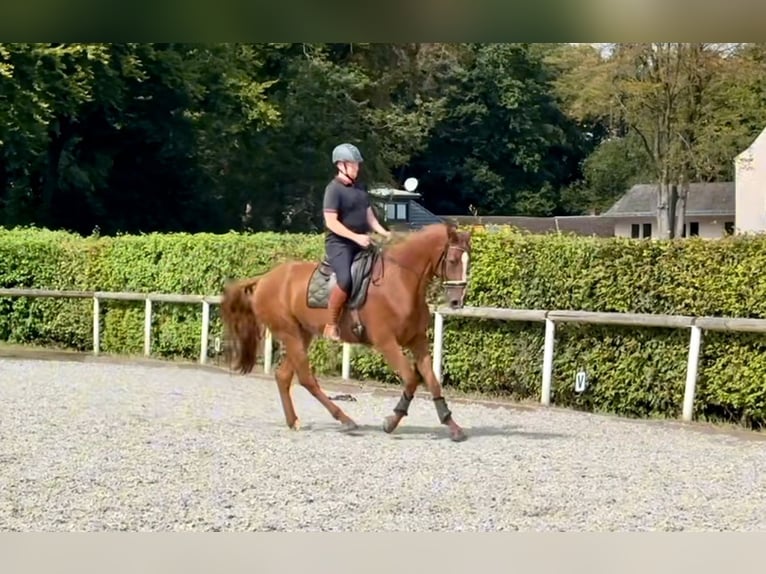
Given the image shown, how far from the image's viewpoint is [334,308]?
9.21m

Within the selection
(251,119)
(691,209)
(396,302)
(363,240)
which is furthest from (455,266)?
(691,209)

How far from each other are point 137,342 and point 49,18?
538 inches

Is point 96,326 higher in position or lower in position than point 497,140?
lower

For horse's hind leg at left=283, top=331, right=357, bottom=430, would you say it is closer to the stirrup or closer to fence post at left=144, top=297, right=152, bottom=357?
the stirrup

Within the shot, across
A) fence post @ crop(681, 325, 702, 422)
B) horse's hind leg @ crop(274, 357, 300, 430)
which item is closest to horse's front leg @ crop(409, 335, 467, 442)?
horse's hind leg @ crop(274, 357, 300, 430)

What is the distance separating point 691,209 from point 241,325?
175 ft

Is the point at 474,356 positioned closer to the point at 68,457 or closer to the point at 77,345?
the point at 68,457

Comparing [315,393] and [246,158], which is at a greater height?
[246,158]

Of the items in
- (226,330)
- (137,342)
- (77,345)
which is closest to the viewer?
(226,330)

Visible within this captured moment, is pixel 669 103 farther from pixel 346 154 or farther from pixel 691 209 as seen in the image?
pixel 346 154

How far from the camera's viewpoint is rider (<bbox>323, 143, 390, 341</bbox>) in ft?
29.3

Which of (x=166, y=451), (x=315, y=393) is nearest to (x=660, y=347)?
(x=315, y=393)

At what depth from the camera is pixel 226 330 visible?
10.3m

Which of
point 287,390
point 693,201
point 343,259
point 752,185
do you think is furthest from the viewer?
point 693,201
